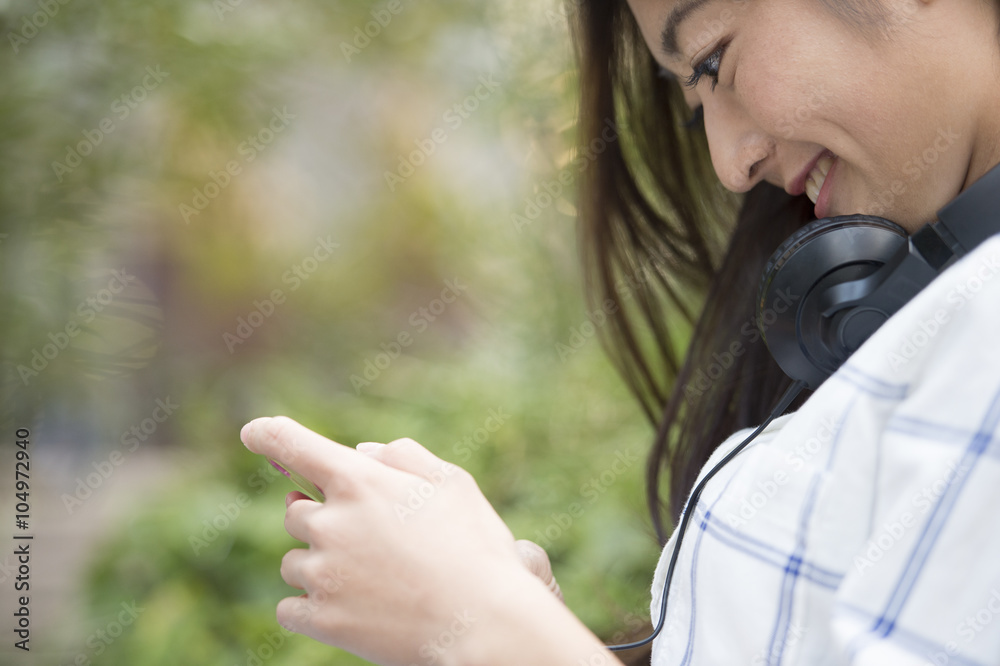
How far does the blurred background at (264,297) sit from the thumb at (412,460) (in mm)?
787

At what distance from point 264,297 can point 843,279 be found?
212 cm

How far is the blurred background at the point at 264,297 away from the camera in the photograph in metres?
1.50

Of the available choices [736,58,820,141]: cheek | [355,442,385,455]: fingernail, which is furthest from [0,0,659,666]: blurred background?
[355,442,385,455]: fingernail

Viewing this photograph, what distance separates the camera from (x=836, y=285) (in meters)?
0.66

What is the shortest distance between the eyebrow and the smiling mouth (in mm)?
192

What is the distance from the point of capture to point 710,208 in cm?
114

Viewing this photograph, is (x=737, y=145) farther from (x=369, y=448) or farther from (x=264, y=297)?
(x=264, y=297)

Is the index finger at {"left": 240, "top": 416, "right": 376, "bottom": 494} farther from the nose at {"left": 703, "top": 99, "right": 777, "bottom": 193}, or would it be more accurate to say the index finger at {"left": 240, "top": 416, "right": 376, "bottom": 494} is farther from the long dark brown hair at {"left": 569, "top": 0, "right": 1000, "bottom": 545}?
the long dark brown hair at {"left": 569, "top": 0, "right": 1000, "bottom": 545}

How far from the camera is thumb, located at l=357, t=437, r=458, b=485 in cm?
57

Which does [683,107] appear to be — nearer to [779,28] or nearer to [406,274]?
[779,28]

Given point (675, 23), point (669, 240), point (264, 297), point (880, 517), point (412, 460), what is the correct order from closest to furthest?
1. point (880, 517)
2. point (412, 460)
3. point (675, 23)
4. point (669, 240)
5. point (264, 297)

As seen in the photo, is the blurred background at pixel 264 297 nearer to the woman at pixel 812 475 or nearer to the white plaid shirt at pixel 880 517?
the woman at pixel 812 475

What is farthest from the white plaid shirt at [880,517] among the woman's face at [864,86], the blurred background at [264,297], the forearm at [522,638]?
the blurred background at [264,297]

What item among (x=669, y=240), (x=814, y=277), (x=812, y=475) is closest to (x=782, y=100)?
(x=814, y=277)
